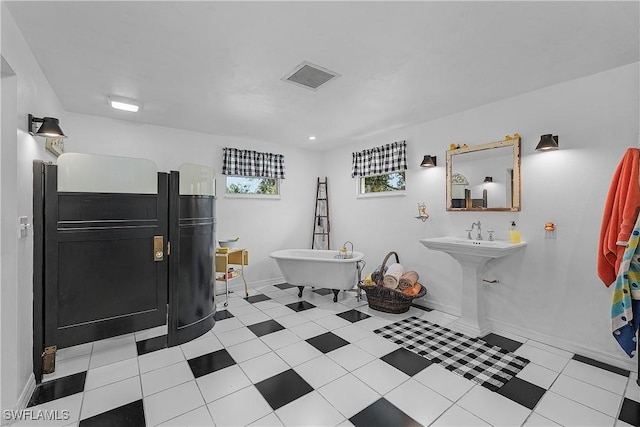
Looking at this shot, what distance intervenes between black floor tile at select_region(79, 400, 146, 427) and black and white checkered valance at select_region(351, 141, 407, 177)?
3.97 metres

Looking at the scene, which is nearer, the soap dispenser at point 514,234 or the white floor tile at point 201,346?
the white floor tile at point 201,346

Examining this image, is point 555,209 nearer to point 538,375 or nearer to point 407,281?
point 538,375

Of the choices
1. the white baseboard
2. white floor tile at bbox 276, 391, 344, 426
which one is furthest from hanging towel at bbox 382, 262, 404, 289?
the white baseboard

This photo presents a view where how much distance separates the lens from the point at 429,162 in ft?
13.0

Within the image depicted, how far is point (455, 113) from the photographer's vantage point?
148 inches

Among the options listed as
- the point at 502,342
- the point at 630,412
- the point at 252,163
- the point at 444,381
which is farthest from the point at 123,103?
the point at 630,412

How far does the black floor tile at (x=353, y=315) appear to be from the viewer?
12.0 feet

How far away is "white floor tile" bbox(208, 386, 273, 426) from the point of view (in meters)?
1.92

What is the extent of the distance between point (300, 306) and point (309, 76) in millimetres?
2938

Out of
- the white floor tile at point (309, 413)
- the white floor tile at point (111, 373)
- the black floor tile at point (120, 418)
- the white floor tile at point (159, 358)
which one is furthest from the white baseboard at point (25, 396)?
the white floor tile at point (309, 413)

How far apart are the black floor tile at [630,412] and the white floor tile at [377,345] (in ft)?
5.14

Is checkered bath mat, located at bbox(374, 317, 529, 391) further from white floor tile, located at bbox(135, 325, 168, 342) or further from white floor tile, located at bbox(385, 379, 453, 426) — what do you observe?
white floor tile, located at bbox(135, 325, 168, 342)

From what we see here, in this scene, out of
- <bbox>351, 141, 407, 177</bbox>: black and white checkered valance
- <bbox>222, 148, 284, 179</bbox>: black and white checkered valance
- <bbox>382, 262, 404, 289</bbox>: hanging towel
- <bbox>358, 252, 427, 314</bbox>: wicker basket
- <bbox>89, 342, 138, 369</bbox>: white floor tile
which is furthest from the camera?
<bbox>222, 148, 284, 179</bbox>: black and white checkered valance

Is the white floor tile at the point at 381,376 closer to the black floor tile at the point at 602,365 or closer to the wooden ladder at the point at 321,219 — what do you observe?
the black floor tile at the point at 602,365
